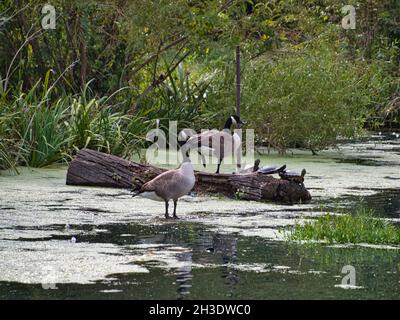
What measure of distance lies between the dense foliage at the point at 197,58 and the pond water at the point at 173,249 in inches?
155

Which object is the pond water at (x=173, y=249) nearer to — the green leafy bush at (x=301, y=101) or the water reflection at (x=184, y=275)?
the water reflection at (x=184, y=275)

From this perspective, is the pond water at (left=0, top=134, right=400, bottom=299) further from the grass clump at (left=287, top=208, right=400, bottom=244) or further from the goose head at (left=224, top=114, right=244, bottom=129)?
the goose head at (left=224, top=114, right=244, bottom=129)

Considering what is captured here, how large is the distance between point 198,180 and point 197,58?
7517 mm

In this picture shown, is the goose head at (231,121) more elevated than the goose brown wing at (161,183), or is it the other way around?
the goose head at (231,121)

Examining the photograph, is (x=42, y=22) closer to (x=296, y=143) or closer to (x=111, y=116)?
(x=111, y=116)

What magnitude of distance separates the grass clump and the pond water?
201mm

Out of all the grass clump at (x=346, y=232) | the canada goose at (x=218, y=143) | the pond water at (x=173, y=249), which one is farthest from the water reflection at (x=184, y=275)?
the canada goose at (x=218, y=143)

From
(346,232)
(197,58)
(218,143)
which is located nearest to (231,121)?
(218,143)

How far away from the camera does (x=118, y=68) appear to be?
18.9 meters

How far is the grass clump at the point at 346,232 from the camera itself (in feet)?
31.6

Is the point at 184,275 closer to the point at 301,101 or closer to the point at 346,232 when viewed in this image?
the point at 346,232

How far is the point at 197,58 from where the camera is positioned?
65.3ft

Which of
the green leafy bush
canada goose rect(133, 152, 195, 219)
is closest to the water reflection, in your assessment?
canada goose rect(133, 152, 195, 219)
